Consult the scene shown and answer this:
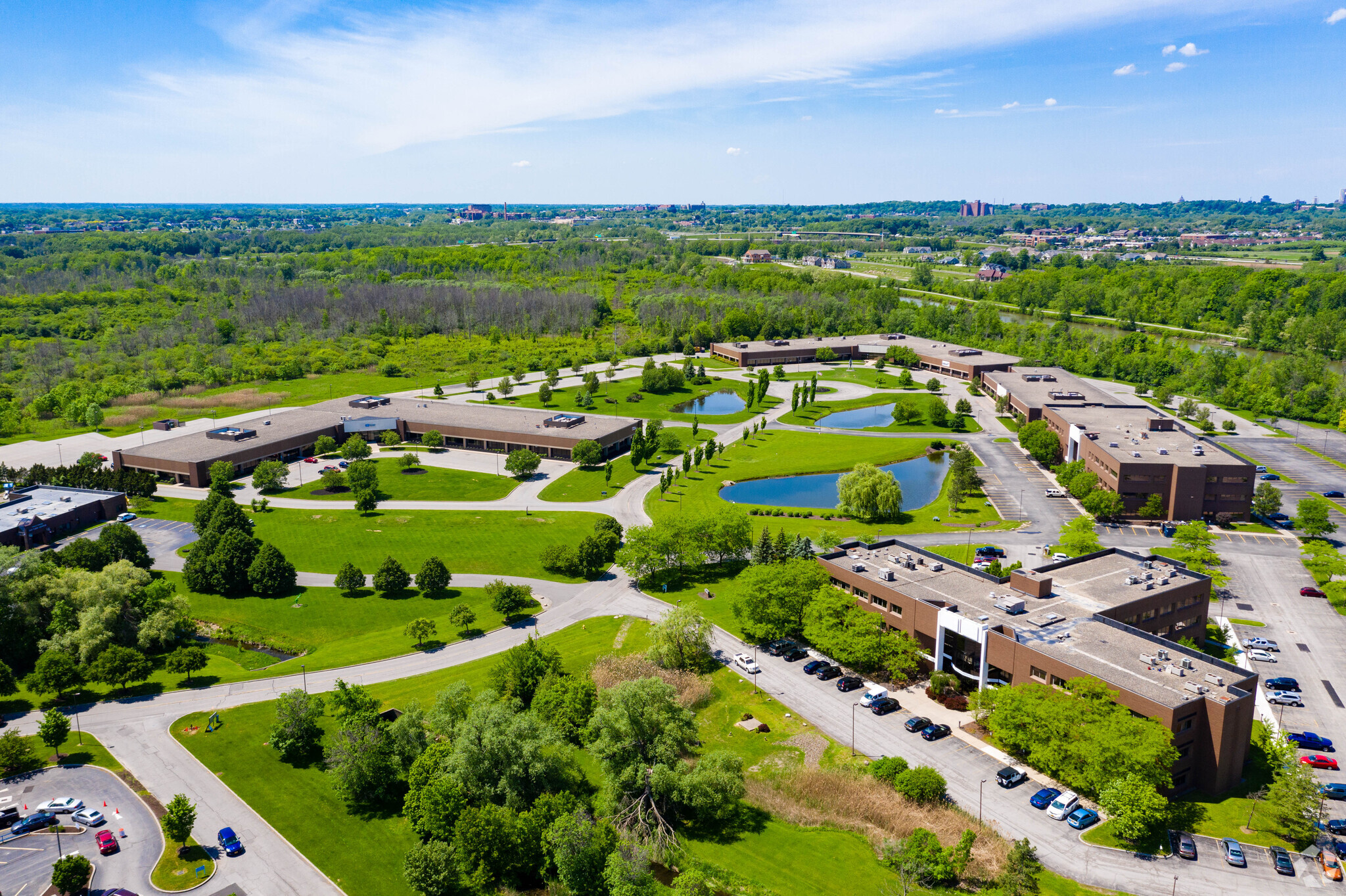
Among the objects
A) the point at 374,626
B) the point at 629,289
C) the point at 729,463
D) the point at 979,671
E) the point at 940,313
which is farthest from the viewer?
the point at 629,289

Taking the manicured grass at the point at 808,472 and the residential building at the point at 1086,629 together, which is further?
the manicured grass at the point at 808,472

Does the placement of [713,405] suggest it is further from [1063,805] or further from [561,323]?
[1063,805]

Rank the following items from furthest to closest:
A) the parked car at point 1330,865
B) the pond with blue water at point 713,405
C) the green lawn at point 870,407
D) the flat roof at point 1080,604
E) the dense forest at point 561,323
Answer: the dense forest at point 561,323 < the pond with blue water at point 713,405 < the green lawn at point 870,407 < the flat roof at point 1080,604 < the parked car at point 1330,865

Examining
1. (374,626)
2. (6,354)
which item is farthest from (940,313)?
(6,354)

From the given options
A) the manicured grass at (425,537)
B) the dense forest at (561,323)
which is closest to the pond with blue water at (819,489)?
the manicured grass at (425,537)

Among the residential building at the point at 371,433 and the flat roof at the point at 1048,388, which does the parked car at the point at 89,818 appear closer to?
the residential building at the point at 371,433

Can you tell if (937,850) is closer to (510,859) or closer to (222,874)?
(510,859)
